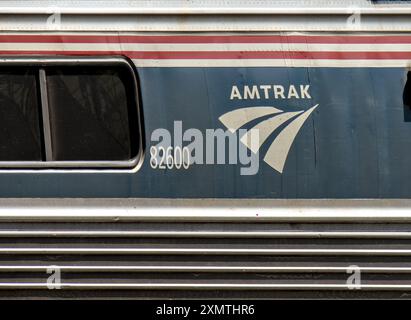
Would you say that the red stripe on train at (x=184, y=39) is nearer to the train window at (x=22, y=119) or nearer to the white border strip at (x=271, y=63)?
the white border strip at (x=271, y=63)

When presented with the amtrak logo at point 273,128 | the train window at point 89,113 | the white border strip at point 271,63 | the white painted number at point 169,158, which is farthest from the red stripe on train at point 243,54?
the white painted number at point 169,158

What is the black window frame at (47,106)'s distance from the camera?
4.94 metres

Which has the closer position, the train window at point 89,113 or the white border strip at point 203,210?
the white border strip at point 203,210

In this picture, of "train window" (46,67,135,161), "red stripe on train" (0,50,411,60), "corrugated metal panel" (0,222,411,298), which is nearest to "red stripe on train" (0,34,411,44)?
"red stripe on train" (0,50,411,60)

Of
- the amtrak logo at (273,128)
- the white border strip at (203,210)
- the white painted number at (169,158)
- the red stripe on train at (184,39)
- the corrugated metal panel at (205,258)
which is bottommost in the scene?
the corrugated metal panel at (205,258)

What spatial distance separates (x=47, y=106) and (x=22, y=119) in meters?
0.19

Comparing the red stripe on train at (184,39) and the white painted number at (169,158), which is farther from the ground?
the red stripe on train at (184,39)

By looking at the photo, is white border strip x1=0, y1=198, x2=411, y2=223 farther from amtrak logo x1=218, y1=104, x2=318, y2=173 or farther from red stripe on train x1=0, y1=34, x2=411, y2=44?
red stripe on train x1=0, y1=34, x2=411, y2=44

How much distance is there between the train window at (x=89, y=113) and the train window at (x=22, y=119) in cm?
10

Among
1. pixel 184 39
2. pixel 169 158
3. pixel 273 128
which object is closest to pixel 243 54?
pixel 184 39

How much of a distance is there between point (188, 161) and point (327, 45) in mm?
1134

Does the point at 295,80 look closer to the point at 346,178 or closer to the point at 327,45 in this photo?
the point at 327,45

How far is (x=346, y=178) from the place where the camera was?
4.89 metres

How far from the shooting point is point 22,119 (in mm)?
5023
